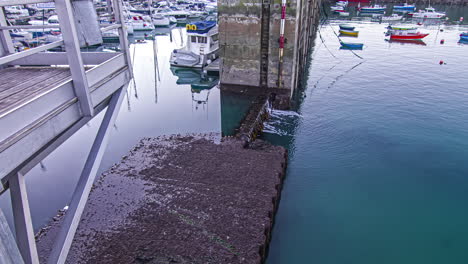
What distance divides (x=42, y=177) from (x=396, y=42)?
50.9m

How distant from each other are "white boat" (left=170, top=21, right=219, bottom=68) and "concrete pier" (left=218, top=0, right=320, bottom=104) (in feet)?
27.1

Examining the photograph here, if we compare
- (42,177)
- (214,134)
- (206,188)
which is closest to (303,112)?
(214,134)

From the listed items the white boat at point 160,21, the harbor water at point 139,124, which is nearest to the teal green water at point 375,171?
the harbor water at point 139,124

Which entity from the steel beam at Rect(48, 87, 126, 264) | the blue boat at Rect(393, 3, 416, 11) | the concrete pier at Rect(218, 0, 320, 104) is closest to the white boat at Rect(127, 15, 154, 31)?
the concrete pier at Rect(218, 0, 320, 104)

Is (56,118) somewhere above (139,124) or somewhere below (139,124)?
above

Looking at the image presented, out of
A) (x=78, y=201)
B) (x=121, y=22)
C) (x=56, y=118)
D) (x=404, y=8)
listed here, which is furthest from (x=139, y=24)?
(x=404, y=8)

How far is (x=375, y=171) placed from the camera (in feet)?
54.6

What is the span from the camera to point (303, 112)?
23688 mm

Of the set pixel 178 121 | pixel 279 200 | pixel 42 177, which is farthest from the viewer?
pixel 178 121

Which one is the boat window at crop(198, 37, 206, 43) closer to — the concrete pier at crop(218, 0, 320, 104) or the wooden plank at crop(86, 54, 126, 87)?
the concrete pier at crop(218, 0, 320, 104)

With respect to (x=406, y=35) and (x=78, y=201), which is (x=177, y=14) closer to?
(x=406, y=35)

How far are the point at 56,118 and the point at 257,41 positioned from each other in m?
21.4

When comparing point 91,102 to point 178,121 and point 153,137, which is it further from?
point 178,121

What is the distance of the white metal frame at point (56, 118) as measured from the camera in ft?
12.1
